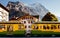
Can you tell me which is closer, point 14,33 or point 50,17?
point 14,33

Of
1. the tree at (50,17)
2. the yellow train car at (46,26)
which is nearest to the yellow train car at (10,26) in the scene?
the yellow train car at (46,26)

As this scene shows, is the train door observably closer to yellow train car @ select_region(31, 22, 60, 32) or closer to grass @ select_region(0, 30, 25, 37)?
grass @ select_region(0, 30, 25, 37)

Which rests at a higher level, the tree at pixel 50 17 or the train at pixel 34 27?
the tree at pixel 50 17

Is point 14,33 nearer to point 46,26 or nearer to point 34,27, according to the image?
point 34,27

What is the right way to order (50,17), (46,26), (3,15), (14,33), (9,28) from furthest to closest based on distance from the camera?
1. (3,15)
2. (50,17)
3. (46,26)
4. (9,28)
5. (14,33)

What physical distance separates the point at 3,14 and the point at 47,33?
13523 mm

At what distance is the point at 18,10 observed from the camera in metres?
67.3

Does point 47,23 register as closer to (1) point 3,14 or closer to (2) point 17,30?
(2) point 17,30

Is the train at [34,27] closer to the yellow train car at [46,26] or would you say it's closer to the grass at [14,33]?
the yellow train car at [46,26]

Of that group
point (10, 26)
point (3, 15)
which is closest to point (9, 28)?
point (10, 26)

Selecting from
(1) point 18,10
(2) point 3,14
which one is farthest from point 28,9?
(2) point 3,14

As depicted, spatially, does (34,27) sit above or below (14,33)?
above

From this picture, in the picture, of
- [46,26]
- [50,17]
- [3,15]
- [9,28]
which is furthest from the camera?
[3,15]

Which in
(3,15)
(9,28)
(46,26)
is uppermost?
(3,15)
